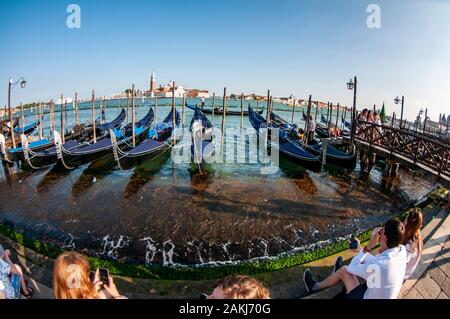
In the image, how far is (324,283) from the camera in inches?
121

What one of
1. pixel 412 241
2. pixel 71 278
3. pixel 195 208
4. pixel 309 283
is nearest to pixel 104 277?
pixel 71 278

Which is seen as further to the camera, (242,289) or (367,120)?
(367,120)

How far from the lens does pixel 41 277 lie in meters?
3.69

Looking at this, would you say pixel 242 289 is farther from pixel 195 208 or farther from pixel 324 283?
pixel 195 208

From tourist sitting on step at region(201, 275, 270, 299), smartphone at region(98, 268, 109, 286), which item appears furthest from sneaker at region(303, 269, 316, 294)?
smartphone at region(98, 268, 109, 286)

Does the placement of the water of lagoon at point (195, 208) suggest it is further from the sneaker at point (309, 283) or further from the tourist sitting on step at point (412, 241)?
the tourist sitting on step at point (412, 241)

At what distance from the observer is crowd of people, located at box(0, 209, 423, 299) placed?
1977 mm

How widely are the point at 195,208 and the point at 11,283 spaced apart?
189 inches

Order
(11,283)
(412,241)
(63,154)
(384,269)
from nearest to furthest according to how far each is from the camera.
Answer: (384,269) < (11,283) < (412,241) < (63,154)

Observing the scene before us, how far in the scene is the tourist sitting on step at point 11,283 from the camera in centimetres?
257

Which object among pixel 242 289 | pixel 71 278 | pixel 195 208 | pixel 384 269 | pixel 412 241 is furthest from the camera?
pixel 195 208

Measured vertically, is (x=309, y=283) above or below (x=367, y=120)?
below

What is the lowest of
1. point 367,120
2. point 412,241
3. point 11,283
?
point 11,283
